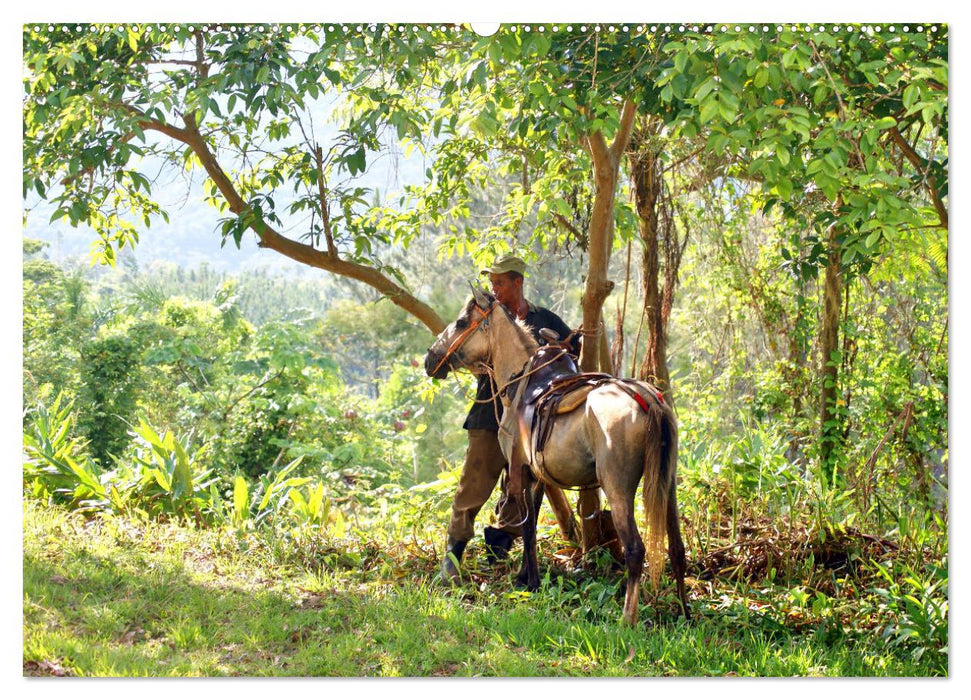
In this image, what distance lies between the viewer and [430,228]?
2016 centimetres

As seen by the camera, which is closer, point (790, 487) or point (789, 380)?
point (790, 487)

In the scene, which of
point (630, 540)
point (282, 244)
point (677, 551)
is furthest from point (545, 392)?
point (282, 244)

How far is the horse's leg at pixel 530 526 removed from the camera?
4.23m

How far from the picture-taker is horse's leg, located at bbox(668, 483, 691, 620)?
3.80 meters

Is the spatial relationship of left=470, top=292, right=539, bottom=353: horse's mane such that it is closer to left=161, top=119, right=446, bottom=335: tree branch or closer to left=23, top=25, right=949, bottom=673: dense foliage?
left=23, top=25, right=949, bottom=673: dense foliage

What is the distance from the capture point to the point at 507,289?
4.60 m

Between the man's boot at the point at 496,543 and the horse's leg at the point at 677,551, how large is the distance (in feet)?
3.68

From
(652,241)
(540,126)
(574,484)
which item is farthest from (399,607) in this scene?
(652,241)

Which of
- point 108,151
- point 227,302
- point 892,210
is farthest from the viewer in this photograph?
point 227,302

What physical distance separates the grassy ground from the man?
0.67 feet

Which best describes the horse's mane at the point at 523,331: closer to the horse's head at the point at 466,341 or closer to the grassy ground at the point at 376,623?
the horse's head at the point at 466,341

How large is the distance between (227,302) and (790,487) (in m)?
8.94

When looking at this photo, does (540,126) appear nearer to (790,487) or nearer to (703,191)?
(790,487)

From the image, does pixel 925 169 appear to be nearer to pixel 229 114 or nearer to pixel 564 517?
pixel 564 517
